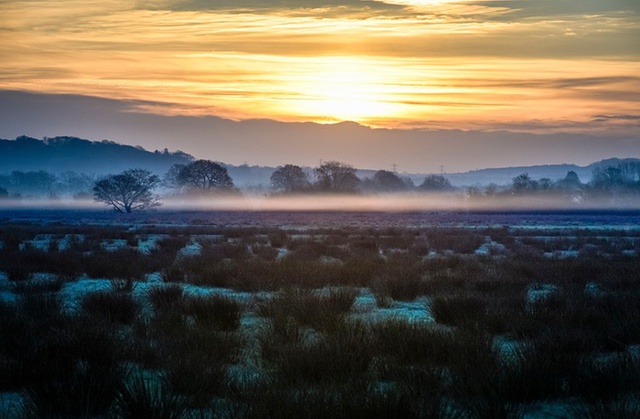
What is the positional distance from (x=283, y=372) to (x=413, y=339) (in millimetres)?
1762

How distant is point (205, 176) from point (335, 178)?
22664 millimetres

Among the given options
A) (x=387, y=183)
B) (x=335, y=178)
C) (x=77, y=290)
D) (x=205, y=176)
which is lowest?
(x=77, y=290)

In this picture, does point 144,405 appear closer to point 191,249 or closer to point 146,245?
point 191,249

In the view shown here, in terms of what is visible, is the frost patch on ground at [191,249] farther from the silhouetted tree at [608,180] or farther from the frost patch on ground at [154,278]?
the silhouetted tree at [608,180]

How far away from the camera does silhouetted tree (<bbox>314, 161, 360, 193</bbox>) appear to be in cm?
12444

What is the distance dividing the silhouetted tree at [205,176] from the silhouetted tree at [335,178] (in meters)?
15.7

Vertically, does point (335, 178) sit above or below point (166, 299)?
above

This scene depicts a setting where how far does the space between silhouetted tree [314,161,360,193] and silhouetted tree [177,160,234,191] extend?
15.7 meters

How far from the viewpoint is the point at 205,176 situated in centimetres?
12125

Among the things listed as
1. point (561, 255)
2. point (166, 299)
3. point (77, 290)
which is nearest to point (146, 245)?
point (77, 290)

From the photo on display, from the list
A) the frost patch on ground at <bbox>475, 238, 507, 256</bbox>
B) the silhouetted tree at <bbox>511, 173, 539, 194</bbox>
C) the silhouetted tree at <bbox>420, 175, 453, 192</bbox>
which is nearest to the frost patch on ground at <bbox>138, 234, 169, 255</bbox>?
the frost patch on ground at <bbox>475, 238, 507, 256</bbox>

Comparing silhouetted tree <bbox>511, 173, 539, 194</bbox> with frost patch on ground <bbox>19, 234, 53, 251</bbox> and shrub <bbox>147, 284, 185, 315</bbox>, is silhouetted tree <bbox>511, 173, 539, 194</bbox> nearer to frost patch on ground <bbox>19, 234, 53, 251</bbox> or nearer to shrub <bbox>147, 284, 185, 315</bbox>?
frost patch on ground <bbox>19, 234, 53, 251</bbox>

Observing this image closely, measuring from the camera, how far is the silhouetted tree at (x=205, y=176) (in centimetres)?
12029

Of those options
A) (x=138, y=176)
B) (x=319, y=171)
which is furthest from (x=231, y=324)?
(x=319, y=171)
